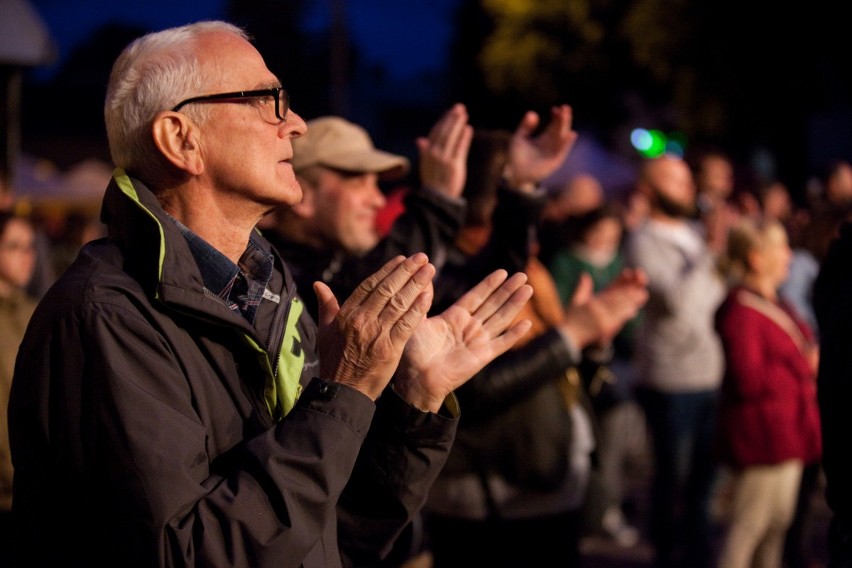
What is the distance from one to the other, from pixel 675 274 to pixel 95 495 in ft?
17.9

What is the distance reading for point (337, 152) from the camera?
3.90 metres

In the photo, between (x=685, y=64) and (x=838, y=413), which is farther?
(x=685, y=64)

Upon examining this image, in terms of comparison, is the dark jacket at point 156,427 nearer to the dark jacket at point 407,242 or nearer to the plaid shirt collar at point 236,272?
the plaid shirt collar at point 236,272

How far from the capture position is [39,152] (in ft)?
115

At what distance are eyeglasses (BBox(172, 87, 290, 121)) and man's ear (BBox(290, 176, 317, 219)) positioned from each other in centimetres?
138

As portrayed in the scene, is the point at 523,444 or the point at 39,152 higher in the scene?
the point at 523,444

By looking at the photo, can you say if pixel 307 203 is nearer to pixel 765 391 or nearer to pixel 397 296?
pixel 397 296

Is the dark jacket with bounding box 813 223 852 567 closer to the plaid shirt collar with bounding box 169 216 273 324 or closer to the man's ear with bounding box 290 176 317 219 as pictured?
the plaid shirt collar with bounding box 169 216 273 324

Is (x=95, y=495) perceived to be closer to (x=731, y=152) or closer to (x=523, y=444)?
(x=523, y=444)

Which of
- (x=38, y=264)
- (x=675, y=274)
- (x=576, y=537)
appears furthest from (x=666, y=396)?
(x=38, y=264)

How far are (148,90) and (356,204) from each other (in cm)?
167

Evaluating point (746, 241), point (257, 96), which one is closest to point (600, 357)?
point (746, 241)

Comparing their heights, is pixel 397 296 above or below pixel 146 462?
above

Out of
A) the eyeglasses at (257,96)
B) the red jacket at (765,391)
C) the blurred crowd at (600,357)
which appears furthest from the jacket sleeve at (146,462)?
the red jacket at (765,391)
